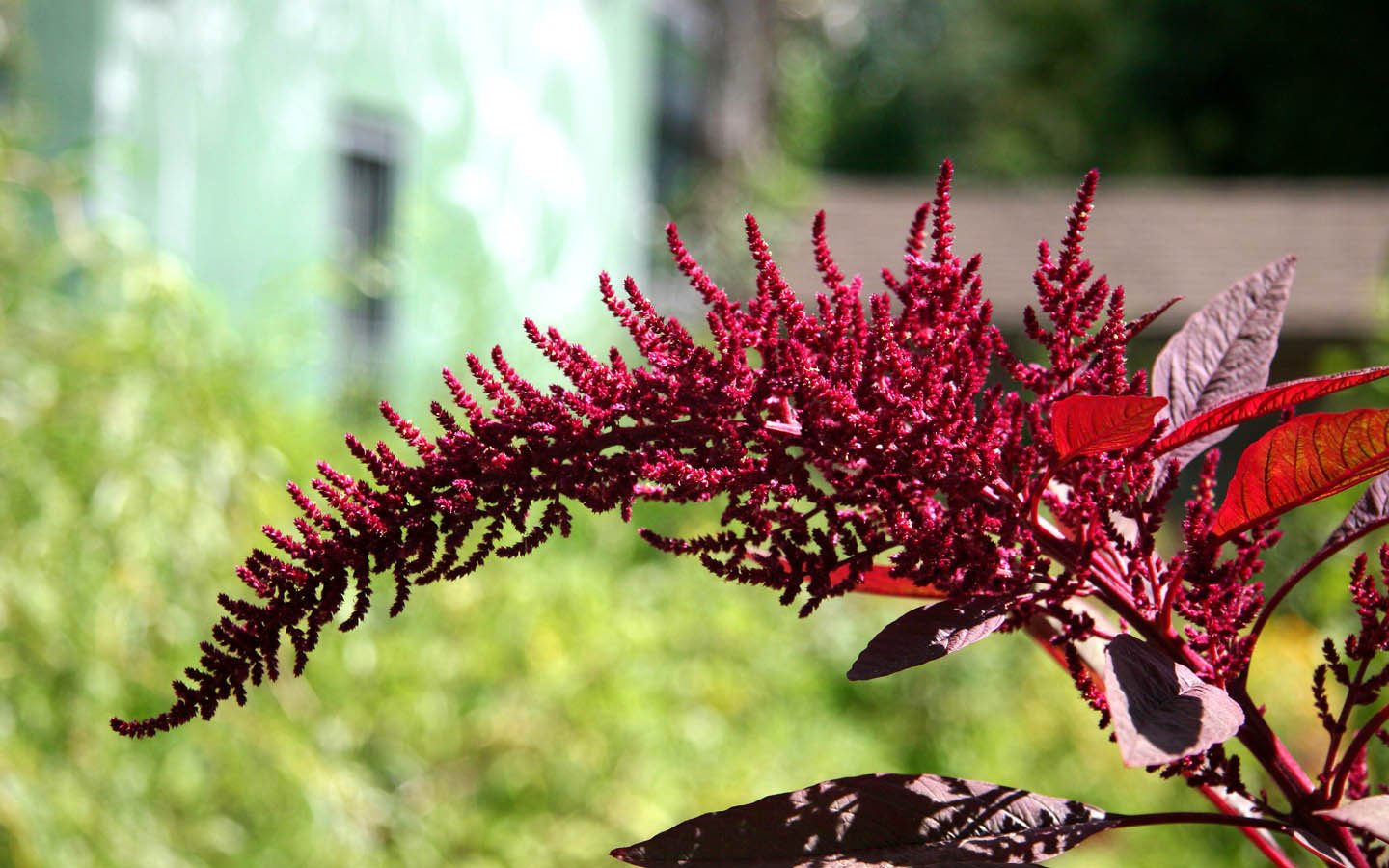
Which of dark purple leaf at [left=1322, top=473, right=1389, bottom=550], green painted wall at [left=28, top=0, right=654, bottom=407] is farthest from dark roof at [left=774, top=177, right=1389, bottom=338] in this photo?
dark purple leaf at [left=1322, top=473, right=1389, bottom=550]

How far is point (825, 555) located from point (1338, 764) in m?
0.31

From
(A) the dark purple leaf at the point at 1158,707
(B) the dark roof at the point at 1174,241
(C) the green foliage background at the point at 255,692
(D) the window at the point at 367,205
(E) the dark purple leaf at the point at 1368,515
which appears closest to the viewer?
(A) the dark purple leaf at the point at 1158,707

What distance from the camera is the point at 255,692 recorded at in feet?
10.1

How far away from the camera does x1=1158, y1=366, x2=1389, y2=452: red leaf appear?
0.62 m

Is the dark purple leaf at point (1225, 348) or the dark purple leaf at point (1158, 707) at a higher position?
the dark purple leaf at point (1225, 348)

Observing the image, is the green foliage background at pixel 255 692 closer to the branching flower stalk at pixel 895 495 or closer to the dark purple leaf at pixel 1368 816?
the branching flower stalk at pixel 895 495

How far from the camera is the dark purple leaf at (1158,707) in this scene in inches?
20.8

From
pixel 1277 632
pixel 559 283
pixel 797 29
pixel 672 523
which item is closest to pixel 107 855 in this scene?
pixel 672 523

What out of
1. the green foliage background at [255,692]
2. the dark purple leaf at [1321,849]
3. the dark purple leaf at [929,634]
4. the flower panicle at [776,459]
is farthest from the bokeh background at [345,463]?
the dark purple leaf at [1321,849]

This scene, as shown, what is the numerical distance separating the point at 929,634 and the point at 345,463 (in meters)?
3.45

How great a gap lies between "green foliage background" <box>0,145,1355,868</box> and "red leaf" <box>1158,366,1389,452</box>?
233 cm

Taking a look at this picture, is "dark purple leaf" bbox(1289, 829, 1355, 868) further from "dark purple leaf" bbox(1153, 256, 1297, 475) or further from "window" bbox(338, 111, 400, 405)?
"window" bbox(338, 111, 400, 405)

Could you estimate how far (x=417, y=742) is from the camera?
3.54 metres

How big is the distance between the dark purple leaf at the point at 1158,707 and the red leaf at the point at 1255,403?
0.12 metres
